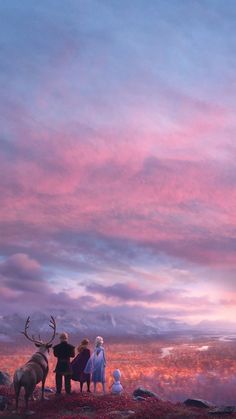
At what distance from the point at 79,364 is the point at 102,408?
371cm

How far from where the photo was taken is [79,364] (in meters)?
25.2

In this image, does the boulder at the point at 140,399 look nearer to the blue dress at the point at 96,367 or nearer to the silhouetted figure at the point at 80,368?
the blue dress at the point at 96,367

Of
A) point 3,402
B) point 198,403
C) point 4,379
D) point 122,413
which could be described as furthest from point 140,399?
point 4,379

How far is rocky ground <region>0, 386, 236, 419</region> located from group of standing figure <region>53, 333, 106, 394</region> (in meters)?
1.04

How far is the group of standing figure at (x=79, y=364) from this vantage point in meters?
24.4

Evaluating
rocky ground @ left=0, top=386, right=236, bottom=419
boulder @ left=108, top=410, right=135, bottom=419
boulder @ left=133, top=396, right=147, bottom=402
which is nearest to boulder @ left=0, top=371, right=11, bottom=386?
rocky ground @ left=0, top=386, right=236, bottom=419

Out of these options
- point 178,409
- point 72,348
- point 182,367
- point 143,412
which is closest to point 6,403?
point 72,348

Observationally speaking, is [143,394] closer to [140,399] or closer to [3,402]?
[140,399]

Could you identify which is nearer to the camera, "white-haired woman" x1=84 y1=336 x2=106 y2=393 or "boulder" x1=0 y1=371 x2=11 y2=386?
"white-haired woman" x1=84 y1=336 x2=106 y2=393

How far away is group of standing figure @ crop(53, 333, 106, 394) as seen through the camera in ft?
80.2

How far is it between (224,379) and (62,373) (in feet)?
99.0

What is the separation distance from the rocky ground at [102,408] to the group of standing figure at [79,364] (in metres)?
1.04

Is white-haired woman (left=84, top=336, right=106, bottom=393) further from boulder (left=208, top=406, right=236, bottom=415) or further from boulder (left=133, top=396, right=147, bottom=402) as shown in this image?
boulder (left=208, top=406, right=236, bottom=415)

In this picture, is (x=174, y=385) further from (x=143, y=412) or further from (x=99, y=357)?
(x=143, y=412)
